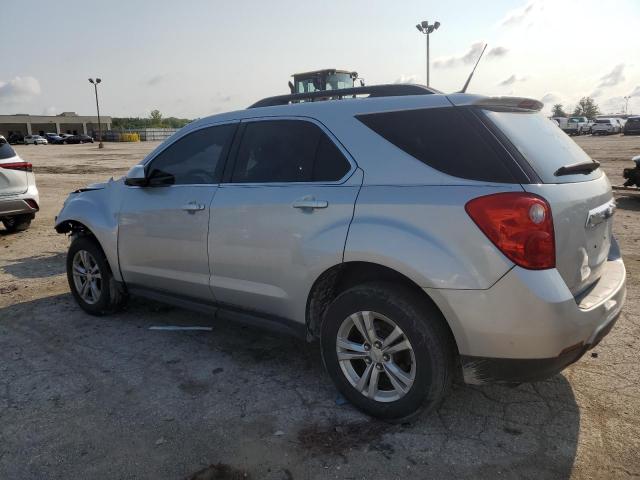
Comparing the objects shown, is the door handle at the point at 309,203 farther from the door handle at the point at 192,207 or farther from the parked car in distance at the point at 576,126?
the parked car in distance at the point at 576,126

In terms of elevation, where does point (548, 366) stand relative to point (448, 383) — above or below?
above

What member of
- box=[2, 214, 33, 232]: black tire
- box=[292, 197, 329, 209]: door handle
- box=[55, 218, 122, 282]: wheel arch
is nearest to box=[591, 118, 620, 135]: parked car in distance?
box=[2, 214, 33, 232]: black tire

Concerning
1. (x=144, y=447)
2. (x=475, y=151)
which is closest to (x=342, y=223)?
(x=475, y=151)

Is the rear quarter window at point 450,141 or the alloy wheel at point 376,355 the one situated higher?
the rear quarter window at point 450,141

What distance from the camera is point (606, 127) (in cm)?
5012

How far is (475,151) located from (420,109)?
44 centimetres

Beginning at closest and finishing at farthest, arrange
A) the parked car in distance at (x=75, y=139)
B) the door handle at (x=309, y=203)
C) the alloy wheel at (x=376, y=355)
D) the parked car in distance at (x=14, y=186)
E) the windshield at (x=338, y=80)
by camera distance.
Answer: the alloy wheel at (x=376, y=355), the door handle at (x=309, y=203), the parked car in distance at (x=14, y=186), the windshield at (x=338, y=80), the parked car in distance at (x=75, y=139)

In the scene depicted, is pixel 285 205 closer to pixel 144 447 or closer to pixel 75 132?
pixel 144 447

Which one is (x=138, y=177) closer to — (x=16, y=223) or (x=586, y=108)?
(x=16, y=223)

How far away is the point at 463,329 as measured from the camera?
269 centimetres

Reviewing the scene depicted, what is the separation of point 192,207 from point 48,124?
12075 centimetres

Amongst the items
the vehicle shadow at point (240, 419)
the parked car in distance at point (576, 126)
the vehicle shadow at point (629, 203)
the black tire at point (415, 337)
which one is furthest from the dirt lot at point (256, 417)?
the parked car in distance at point (576, 126)

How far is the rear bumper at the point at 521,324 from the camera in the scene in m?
2.52

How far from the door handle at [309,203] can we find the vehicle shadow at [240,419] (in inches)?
47.9
